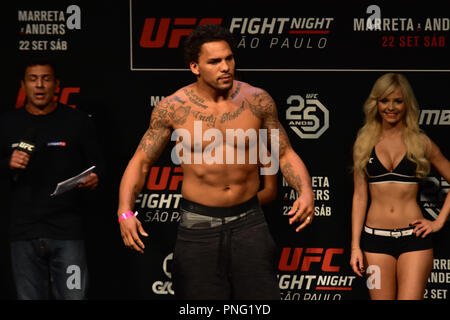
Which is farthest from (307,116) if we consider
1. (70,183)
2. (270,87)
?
(70,183)

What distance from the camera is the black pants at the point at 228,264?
13.1 feet

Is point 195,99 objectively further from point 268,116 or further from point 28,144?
point 28,144

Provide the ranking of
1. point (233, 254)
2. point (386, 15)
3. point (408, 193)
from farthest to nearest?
point (386, 15)
point (408, 193)
point (233, 254)

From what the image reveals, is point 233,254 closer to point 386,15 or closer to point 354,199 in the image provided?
point 354,199

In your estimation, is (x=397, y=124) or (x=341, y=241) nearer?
(x=397, y=124)

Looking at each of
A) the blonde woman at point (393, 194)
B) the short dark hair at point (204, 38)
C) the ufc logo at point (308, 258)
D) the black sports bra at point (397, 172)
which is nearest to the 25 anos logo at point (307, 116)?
the blonde woman at point (393, 194)

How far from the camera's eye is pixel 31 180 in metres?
4.71

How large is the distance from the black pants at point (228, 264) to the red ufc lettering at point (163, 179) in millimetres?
1280

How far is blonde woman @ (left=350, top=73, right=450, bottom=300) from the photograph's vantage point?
4578mm

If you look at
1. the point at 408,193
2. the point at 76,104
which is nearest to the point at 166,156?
the point at 76,104

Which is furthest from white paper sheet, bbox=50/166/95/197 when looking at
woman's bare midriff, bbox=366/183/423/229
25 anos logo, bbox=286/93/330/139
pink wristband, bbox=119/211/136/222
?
woman's bare midriff, bbox=366/183/423/229

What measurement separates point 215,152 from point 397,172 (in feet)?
4.47

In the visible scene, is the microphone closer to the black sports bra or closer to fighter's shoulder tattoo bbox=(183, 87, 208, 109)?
fighter's shoulder tattoo bbox=(183, 87, 208, 109)

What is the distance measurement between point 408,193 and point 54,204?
243cm
